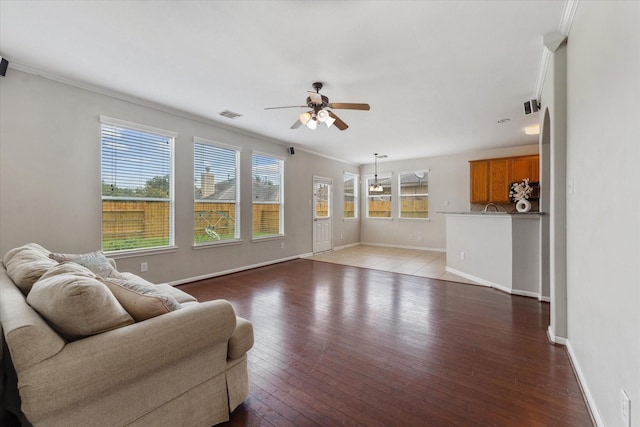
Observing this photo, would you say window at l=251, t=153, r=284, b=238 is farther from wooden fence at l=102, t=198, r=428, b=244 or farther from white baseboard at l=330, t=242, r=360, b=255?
white baseboard at l=330, t=242, r=360, b=255

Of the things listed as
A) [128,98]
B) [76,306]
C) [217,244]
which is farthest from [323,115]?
[217,244]

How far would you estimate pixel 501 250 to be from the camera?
407cm

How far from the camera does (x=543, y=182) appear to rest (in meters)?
3.55

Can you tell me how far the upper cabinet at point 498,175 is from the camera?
6113 millimetres

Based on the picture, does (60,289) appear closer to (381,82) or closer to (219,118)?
(381,82)

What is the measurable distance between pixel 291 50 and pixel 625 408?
3.23 metres

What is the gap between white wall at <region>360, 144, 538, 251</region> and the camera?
7.23 m

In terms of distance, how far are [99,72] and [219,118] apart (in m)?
1.68

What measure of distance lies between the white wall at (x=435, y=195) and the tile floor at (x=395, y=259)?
421 mm

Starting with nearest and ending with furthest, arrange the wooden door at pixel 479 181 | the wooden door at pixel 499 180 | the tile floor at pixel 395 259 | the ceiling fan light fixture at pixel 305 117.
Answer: the ceiling fan light fixture at pixel 305 117
the tile floor at pixel 395 259
the wooden door at pixel 499 180
the wooden door at pixel 479 181

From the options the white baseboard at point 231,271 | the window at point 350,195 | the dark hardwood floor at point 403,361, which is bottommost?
the dark hardwood floor at point 403,361

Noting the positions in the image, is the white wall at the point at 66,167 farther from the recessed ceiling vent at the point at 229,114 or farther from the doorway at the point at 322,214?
the doorway at the point at 322,214

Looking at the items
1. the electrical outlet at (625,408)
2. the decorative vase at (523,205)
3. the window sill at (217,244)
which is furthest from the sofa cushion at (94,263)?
the decorative vase at (523,205)

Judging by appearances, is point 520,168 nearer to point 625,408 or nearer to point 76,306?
point 625,408
